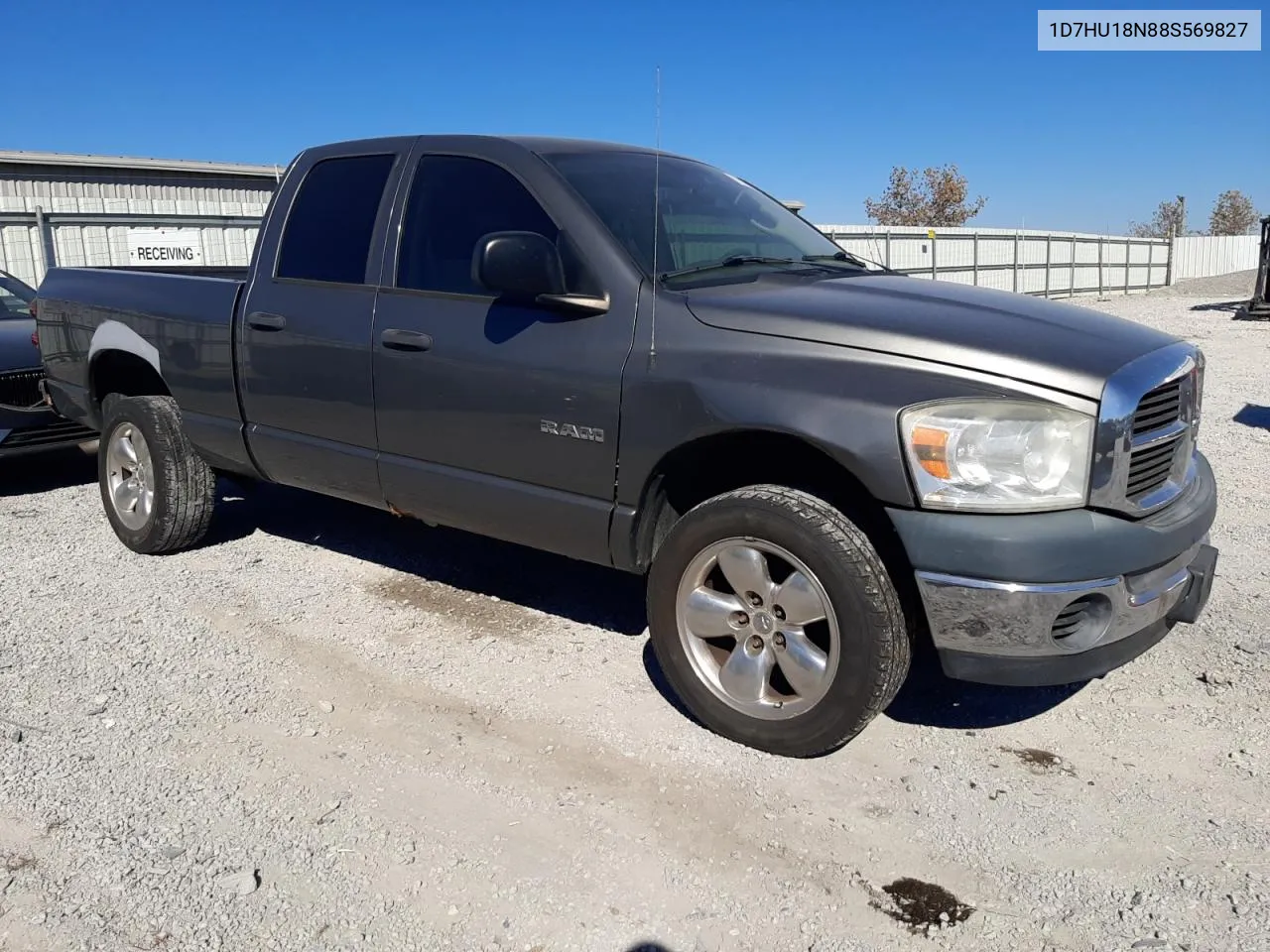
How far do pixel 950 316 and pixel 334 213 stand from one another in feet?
9.02

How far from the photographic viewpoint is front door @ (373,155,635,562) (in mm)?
3564

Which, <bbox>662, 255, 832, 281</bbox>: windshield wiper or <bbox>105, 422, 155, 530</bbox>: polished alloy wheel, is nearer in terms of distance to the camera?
<bbox>662, 255, 832, 281</bbox>: windshield wiper

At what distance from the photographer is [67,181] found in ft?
57.7

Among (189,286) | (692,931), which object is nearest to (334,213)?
(189,286)

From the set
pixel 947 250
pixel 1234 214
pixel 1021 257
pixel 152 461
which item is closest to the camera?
pixel 152 461

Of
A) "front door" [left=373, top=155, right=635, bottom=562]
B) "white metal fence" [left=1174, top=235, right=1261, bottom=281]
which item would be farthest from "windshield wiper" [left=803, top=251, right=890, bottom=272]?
"white metal fence" [left=1174, top=235, right=1261, bottom=281]

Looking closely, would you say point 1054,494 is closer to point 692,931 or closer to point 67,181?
point 692,931

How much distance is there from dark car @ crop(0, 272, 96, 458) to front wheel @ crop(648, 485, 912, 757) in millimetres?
5004

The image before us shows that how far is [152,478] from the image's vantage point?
209 inches

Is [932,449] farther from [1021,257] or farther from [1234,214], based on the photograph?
[1234,214]

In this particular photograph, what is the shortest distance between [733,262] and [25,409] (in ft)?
16.5

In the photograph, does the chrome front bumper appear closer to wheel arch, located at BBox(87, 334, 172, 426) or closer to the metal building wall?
wheel arch, located at BBox(87, 334, 172, 426)

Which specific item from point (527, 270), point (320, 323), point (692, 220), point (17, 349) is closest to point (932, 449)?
point (527, 270)

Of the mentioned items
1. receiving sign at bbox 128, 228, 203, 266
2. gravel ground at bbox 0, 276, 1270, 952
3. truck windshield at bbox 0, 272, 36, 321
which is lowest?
gravel ground at bbox 0, 276, 1270, 952
